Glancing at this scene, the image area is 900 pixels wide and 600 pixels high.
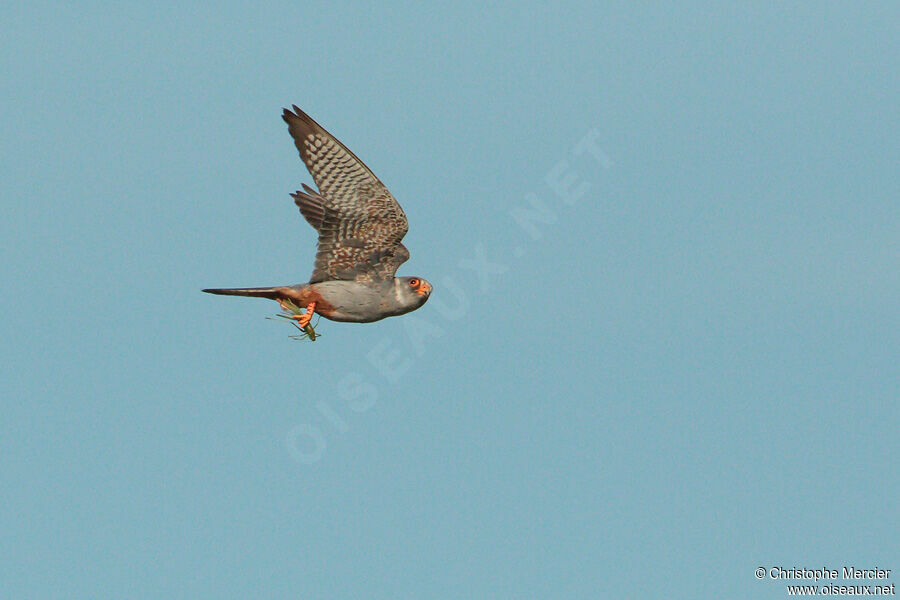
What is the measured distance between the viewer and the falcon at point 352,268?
2119cm

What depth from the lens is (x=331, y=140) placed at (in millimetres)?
20406

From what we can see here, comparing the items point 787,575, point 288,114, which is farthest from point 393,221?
point 787,575

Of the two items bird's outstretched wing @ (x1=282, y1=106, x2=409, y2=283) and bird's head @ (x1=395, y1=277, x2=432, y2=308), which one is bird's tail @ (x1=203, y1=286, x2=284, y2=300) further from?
bird's head @ (x1=395, y1=277, x2=432, y2=308)

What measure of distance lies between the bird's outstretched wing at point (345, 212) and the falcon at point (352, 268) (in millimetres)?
15

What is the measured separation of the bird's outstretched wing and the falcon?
2 cm

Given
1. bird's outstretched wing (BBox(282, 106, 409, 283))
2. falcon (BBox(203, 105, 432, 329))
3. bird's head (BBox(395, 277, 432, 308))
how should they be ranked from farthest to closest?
bird's head (BBox(395, 277, 432, 308)) → falcon (BBox(203, 105, 432, 329)) → bird's outstretched wing (BBox(282, 106, 409, 283))

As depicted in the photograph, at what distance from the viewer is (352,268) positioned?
70.9ft

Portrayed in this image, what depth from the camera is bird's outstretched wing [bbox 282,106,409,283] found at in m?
20.5

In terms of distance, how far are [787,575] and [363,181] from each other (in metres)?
10.2

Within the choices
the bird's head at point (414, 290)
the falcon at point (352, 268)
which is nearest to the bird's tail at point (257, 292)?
the falcon at point (352, 268)

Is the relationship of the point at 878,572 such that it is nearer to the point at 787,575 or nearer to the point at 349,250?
the point at 787,575

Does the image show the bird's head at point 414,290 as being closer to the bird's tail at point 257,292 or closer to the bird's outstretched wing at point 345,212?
the bird's outstretched wing at point 345,212

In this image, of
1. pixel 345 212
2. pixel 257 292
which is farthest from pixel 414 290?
pixel 257 292

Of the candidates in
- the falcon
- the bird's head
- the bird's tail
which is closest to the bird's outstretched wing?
the falcon
